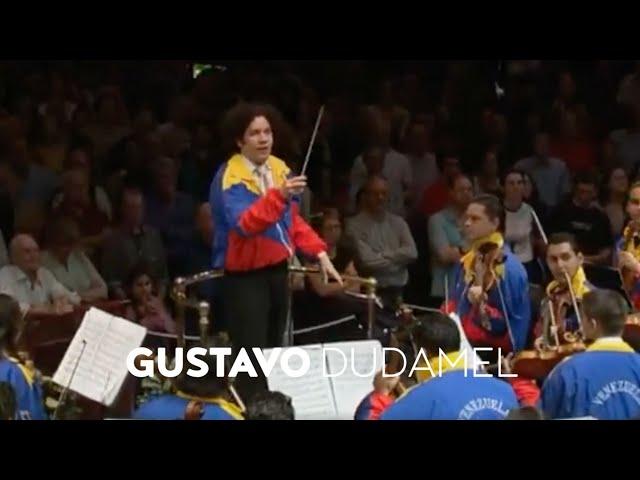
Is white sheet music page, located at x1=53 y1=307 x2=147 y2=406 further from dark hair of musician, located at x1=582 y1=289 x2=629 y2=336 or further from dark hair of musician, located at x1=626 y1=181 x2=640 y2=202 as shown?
dark hair of musician, located at x1=626 y1=181 x2=640 y2=202

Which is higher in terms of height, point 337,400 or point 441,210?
point 441,210

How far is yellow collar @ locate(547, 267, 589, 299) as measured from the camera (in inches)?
355

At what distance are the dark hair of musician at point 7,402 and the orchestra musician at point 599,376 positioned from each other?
81.3 inches

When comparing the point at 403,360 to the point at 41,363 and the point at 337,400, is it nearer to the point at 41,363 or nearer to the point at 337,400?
the point at 337,400

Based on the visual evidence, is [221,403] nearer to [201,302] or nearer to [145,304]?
[201,302]

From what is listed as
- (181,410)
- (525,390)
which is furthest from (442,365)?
(525,390)

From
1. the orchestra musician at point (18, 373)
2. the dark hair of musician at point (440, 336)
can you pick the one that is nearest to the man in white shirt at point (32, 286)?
the orchestra musician at point (18, 373)

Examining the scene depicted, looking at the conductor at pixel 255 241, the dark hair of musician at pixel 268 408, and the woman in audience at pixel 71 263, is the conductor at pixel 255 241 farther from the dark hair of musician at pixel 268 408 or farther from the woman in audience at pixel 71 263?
the dark hair of musician at pixel 268 408

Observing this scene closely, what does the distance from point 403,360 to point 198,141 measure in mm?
1442

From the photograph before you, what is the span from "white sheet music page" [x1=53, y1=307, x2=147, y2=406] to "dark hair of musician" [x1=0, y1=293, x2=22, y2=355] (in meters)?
0.29

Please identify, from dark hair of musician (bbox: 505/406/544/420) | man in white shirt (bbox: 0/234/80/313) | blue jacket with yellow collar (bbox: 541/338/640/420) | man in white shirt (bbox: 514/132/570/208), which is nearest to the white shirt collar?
man in white shirt (bbox: 0/234/80/313)

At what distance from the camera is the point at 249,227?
885 centimetres

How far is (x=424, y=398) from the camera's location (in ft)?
23.6
